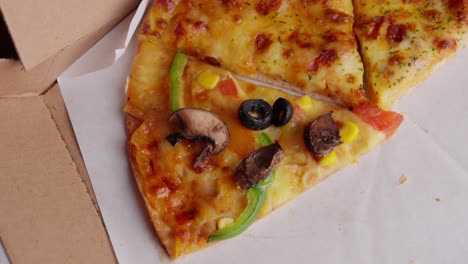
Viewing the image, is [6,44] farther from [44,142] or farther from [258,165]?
[258,165]

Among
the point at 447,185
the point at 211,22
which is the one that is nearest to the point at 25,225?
the point at 211,22

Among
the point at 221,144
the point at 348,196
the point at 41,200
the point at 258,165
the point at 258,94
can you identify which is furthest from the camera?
the point at 258,94

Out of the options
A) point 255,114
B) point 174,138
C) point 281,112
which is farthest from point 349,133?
point 174,138

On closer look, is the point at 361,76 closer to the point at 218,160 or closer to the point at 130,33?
the point at 218,160

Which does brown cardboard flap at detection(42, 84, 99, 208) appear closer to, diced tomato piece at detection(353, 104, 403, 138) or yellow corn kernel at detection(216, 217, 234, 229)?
yellow corn kernel at detection(216, 217, 234, 229)

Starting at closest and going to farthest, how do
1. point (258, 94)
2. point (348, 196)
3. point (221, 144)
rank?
point (221, 144), point (348, 196), point (258, 94)

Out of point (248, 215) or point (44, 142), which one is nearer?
point (248, 215)

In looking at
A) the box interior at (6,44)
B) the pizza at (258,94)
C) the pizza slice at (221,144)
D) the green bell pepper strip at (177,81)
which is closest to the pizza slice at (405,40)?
the pizza at (258,94)
